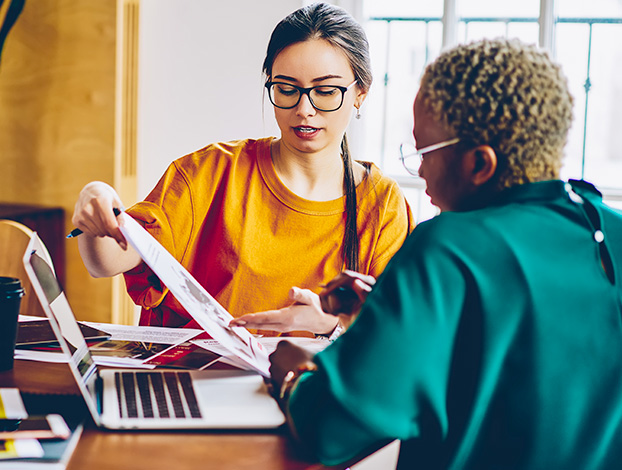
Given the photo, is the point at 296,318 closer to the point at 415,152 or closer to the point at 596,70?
the point at 415,152

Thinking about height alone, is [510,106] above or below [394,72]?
below

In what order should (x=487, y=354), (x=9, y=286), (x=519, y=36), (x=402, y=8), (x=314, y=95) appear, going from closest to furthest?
(x=487, y=354) → (x=9, y=286) → (x=314, y=95) → (x=519, y=36) → (x=402, y=8)

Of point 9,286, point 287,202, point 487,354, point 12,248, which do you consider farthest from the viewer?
point 12,248

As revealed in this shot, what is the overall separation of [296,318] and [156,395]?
32 cm

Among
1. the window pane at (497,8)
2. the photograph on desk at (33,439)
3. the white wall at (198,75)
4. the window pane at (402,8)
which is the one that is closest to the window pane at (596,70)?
the window pane at (497,8)

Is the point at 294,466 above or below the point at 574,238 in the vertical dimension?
below

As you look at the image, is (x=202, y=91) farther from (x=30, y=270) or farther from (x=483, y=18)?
(x=30, y=270)

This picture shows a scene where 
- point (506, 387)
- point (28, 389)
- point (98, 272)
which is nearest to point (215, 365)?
point (28, 389)

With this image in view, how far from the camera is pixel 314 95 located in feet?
5.06

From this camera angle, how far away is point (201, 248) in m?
1.67

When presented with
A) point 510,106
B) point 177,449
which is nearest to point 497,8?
point 510,106

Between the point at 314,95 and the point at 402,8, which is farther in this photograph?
the point at 402,8

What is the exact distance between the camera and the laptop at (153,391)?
0.88 metres

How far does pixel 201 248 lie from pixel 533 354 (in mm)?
1066
